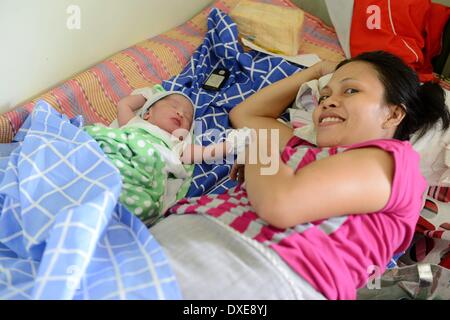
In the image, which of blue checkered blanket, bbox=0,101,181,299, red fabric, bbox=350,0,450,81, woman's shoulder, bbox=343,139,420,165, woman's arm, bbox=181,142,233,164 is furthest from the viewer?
red fabric, bbox=350,0,450,81

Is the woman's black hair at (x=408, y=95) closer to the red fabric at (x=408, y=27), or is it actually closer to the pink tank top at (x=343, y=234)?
the pink tank top at (x=343, y=234)

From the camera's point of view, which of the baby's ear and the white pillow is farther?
the baby's ear

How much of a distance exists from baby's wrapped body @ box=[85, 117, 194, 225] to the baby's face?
8cm

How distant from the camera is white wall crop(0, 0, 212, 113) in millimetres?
1235

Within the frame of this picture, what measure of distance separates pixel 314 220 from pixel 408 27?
1217mm

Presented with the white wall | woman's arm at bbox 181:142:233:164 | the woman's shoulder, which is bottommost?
woman's arm at bbox 181:142:233:164

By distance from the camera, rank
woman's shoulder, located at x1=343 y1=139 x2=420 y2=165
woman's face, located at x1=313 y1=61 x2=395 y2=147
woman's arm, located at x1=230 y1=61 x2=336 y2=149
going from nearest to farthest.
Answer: woman's shoulder, located at x1=343 y1=139 x2=420 y2=165 → woman's face, located at x1=313 y1=61 x2=395 y2=147 → woman's arm, located at x1=230 y1=61 x2=336 y2=149

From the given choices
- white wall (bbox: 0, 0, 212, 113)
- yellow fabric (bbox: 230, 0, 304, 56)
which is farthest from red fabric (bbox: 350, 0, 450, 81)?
white wall (bbox: 0, 0, 212, 113)

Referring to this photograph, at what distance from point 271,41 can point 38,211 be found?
121 centimetres

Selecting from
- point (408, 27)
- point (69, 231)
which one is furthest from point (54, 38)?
point (408, 27)

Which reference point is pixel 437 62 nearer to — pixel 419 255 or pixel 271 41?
pixel 271 41

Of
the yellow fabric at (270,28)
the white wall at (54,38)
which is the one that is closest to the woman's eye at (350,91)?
the yellow fabric at (270,28)

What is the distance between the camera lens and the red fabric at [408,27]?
1.73 m

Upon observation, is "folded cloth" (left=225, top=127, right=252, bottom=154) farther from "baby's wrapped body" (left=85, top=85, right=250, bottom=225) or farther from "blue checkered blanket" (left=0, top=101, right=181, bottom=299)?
"blue checkered blanket" (left=0, top=101, right=181, bottom=299)
